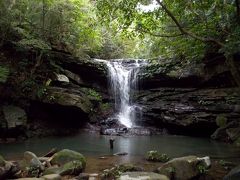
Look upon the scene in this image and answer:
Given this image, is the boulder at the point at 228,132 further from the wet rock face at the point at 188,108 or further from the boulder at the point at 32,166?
the boulder at the point at 32,166

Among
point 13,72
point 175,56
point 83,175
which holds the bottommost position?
point 83,175

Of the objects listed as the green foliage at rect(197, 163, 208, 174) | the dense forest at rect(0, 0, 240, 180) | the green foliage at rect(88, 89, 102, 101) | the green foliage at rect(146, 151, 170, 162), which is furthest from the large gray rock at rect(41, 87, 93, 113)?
the green foliage at rect(197, 163, 208, 174)

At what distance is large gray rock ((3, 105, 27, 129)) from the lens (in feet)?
49.5

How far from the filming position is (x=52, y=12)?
1722cm

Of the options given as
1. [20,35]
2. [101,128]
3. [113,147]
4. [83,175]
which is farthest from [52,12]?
[83,175]

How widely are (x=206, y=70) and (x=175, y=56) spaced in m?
2.07

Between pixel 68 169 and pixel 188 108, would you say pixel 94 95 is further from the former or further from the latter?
pixel 68 169

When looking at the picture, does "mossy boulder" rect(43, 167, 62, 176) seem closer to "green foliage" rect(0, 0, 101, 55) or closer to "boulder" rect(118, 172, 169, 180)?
"boulder" rect(118, 172, 169, 180)

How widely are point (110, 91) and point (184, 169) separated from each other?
14421 millimetres

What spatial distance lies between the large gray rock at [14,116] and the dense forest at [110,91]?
0.16ft

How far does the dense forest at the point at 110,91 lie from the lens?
1259 centimetres

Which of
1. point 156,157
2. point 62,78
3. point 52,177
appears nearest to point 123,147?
point 156,157

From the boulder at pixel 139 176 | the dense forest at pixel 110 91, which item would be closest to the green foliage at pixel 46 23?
the dense forest at pixel 110 91

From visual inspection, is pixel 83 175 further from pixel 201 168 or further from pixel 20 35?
pixel 20 35
